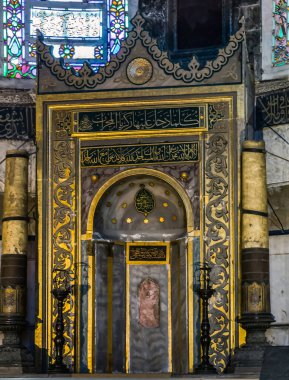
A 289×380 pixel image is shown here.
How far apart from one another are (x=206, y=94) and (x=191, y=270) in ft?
6.38

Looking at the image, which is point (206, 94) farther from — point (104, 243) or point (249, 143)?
point (104, 243)

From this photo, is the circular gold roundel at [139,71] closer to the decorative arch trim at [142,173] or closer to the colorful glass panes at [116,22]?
the decorative arch trim at [142,173]

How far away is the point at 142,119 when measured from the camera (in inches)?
609

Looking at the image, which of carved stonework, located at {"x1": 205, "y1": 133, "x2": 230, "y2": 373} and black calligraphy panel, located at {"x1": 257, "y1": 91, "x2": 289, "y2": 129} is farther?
black calligraphy panel, located at {"x1": 257, "y1": 91, "x2": 289, "y2": 129}

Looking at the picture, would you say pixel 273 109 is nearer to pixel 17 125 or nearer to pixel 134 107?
pixel 134 107

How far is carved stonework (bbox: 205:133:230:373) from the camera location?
1492 centimetres

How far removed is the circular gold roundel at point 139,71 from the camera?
15547 millimetres

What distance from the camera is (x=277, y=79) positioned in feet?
53.5

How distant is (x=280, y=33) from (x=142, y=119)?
2249mm

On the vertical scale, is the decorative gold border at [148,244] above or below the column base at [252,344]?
above

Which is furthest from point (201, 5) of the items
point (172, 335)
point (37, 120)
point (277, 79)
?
point (172, 335)

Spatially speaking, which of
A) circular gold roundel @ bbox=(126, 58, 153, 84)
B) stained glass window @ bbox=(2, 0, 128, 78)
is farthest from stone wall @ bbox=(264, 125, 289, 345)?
stained glass window @ bbox=(2, 0, 128, 78)

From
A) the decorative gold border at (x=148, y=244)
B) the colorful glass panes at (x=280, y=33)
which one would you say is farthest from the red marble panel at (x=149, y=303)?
the colorful glass panes at (x=280, y=33)

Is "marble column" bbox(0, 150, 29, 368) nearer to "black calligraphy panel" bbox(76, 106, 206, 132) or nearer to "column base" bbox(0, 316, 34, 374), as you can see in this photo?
"column base" bbox(0, 316, 34, 374)
